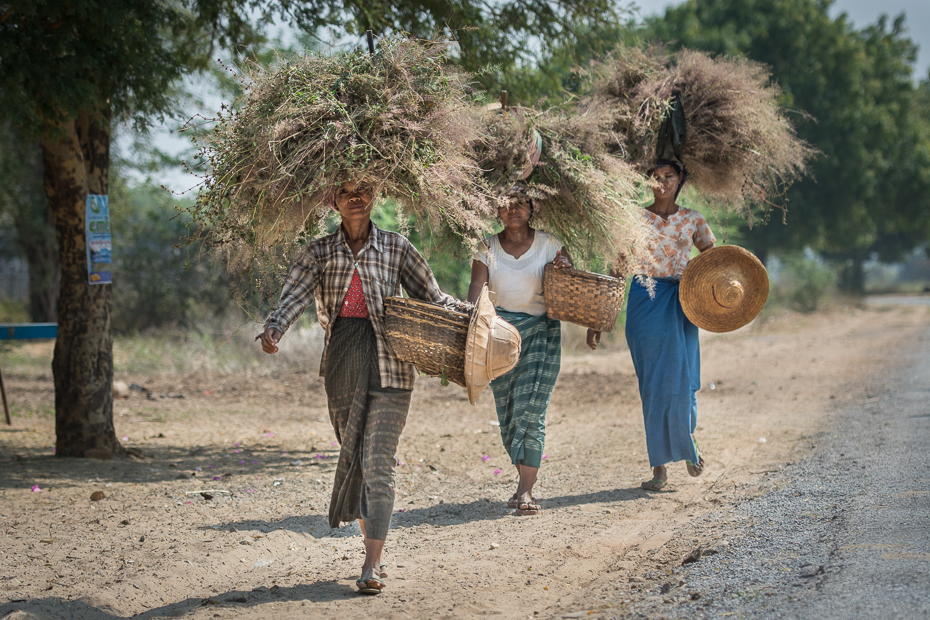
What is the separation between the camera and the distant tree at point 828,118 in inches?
964

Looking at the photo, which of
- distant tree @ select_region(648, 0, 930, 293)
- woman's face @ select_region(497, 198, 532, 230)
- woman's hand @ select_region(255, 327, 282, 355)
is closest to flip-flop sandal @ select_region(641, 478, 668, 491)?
woman's face @ select_region(497, 198, 532, 230)

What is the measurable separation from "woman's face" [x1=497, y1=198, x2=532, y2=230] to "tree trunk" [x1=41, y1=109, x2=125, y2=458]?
11.4ft

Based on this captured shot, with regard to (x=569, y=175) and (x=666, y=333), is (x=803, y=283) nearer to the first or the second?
(x=666, y=333)

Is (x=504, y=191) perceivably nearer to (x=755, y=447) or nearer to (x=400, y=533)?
(x=400, y=533)

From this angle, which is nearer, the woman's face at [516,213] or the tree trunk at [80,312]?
the woman's face at [516,213]

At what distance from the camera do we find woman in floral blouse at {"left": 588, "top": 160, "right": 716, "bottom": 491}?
5.35 metres

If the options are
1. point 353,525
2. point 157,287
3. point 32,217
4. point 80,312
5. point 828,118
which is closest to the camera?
point 353,525

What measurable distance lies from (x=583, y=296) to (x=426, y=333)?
1481 millimetres

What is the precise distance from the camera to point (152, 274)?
618 inches

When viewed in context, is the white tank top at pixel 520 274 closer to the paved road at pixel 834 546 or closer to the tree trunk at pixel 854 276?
the paved road at pixel 834 546

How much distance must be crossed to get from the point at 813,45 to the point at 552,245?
24.3 m

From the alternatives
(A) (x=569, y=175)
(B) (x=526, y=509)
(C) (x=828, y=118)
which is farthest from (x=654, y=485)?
(C) (x=828, y=118)

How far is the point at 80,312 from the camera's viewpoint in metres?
6.31

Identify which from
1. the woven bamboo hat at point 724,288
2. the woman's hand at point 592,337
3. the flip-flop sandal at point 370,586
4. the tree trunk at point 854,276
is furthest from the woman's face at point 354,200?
the tree trunk at point 854,276
